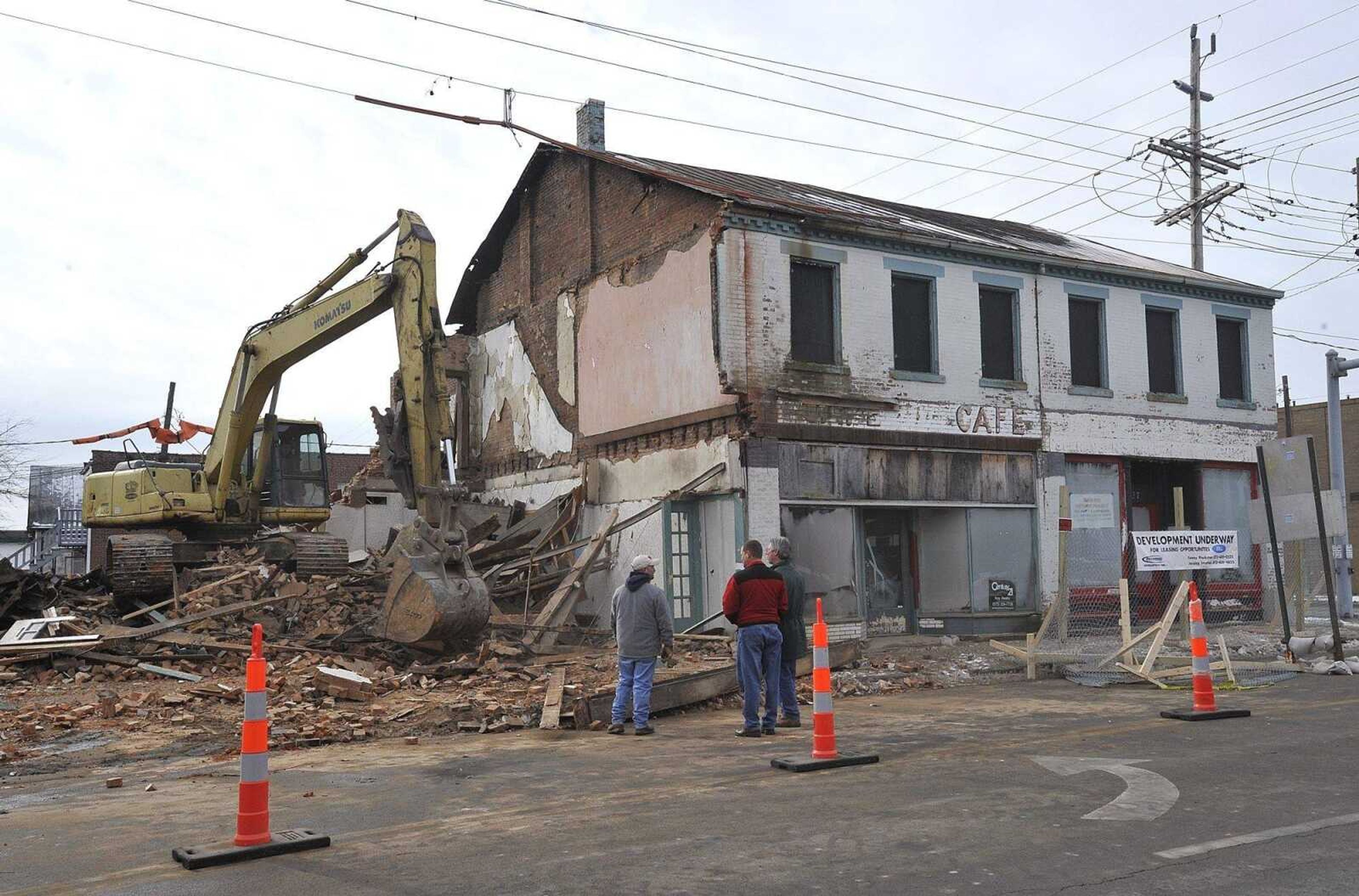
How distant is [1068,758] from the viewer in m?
9.00

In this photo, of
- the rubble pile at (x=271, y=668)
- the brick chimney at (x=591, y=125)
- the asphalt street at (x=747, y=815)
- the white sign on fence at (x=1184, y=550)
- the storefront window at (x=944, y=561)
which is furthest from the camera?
the brick chimney at (x=591, y=125)

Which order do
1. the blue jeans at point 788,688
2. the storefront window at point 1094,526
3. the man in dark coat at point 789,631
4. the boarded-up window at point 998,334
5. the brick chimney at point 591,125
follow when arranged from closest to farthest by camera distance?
1. the man in dark coat at point 789,631
2. the blue jeans at point 788,688
3. the storefront window at point 1094,526
4. the boarded-up window at point 998,334
5. the brick chimney at point 591,125

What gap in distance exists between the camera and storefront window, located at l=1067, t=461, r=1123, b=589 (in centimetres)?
2102

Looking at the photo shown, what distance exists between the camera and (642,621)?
1105 centimetres

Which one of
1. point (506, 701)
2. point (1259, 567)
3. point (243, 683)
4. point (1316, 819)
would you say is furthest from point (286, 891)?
point (1259, 567)

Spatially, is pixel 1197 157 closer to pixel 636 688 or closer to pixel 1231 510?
pixel 1231 510

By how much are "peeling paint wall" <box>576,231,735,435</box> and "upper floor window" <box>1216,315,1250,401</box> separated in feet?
40.8

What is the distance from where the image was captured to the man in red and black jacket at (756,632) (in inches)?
423

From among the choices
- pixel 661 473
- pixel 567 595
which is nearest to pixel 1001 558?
pixel 661 473

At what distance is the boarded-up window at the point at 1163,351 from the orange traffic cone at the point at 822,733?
17.2 meters

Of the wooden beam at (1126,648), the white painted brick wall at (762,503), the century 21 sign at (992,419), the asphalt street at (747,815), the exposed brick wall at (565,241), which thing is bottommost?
the asphalt street at (747,815)

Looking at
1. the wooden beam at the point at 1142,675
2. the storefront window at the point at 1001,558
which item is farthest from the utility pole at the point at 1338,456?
the wooden beam at the point at 1142,675

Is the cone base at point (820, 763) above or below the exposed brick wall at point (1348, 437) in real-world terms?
below

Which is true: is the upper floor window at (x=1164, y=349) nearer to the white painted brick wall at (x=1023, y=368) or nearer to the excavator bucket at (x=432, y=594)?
the white painted brick wall at (x=1023, y=368)
